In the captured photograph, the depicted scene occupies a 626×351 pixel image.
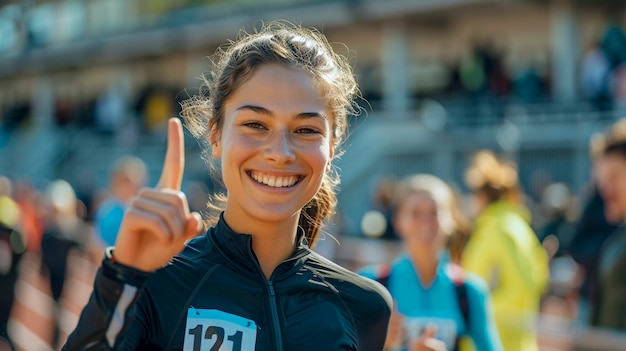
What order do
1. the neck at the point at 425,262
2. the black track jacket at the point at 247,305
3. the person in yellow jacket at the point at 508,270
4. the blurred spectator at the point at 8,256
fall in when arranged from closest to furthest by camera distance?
1. the black track jacket at the point at 247,305
2. the neck at the point at 425,262
3. the person in yellow jacket at the point at 508,270
4. the blurred spectator at the point at 8,256

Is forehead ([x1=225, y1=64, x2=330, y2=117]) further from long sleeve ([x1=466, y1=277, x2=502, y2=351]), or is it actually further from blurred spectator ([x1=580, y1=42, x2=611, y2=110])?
blurred spectator ([x1=580, y1=42, x2=611, y2=110])

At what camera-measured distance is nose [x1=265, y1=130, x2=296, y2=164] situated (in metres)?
2.22

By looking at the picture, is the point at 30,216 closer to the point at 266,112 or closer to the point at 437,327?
the point at 437,327

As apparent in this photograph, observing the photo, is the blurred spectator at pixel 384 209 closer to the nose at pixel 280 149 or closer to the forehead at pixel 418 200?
the forehead at pixel 418 200

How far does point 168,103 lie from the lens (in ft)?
81.1

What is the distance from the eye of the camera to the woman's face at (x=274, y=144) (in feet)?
7.35

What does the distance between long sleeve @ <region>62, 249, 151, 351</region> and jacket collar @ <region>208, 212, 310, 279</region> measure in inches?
17.0

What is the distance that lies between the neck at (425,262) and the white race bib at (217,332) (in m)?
2.63

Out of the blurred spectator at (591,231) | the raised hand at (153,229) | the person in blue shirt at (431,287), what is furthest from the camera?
the blurred spectator at (591,231)

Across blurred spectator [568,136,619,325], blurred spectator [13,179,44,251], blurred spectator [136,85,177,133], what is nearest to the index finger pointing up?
blurred spectator [568,136,619,325]

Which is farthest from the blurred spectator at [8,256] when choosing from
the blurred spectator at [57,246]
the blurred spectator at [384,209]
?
the blurred spectator at [384,209]

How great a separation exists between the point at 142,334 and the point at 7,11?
3713 centimetres

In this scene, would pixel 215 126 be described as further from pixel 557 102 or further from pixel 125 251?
pixel 557 102

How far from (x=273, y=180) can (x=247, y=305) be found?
304 mm
